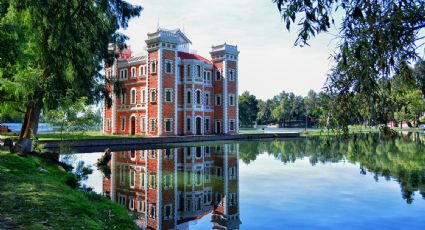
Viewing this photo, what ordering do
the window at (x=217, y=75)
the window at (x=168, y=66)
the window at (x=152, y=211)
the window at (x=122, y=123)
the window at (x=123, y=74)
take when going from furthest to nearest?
1. the window at (x=217, y=75)
2. the window at (x=123, y=74)
3. the window at (x=122, y=123)
4. the window at (x=168, y=66)
5. the window at (x=152, y=211)

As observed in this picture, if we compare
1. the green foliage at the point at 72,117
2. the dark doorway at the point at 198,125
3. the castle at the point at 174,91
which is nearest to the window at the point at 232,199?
the green foliage at the point at 72,117

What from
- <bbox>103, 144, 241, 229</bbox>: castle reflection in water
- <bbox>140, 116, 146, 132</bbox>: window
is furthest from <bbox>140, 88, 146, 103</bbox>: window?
<bbox>103, 144, 241, 229</bbox>: castle reflection in water

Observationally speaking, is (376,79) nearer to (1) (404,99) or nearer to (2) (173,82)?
(1) (404,99)

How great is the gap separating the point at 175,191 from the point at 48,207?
18.6 feet

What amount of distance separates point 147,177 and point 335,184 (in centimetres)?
735

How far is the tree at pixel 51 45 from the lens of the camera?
977 cm

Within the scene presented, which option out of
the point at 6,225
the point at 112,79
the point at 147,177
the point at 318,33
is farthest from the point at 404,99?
the point at 112,79

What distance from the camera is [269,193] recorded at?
12.0m

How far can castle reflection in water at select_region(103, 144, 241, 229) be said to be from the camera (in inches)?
364

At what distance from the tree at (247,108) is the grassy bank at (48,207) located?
70.7 meters

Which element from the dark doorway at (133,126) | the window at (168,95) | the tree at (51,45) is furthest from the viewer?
the dark doorway at (133,126)

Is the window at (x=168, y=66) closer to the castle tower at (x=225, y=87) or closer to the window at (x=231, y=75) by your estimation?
the castle tower at (x=225, y=87)

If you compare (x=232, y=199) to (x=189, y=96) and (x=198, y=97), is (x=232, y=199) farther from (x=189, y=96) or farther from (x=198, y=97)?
(x=198, y=97)

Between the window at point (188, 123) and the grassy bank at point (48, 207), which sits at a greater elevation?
the window at point (188, 123)
